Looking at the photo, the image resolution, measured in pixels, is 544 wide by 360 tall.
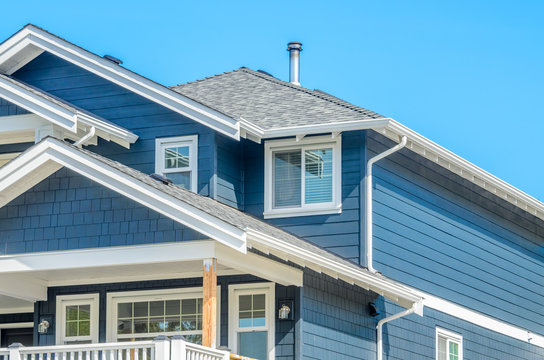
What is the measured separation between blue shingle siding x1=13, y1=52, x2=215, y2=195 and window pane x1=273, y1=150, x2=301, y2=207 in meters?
1.28

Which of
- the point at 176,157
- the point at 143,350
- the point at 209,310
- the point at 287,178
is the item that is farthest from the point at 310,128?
the point at 143,350

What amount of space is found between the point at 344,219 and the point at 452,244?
3747mm

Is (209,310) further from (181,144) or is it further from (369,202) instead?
(181,144)

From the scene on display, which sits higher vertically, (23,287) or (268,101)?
(268,101)

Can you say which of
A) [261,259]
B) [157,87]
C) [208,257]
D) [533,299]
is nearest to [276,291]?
[261,259]

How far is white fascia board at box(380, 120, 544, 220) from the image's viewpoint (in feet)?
64.6

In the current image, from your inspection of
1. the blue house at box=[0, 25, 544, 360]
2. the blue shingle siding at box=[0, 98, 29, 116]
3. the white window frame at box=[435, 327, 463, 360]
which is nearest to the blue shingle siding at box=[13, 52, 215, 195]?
the blue house at box=[0, 25, 544, 360]

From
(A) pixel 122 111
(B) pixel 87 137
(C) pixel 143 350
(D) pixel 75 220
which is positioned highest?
(A) pixel 122 111

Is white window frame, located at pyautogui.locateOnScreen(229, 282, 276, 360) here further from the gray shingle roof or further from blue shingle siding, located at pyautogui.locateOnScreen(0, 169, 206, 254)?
the gray shingle roof

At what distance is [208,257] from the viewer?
51.2 ft

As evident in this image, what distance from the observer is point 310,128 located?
19281 millimetres

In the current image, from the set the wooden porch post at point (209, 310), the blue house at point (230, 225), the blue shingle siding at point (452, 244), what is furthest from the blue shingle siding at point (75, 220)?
the blue shingle siding at point (452, 244)

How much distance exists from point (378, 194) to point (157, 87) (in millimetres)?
4371

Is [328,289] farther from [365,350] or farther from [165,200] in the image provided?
[165,200]
